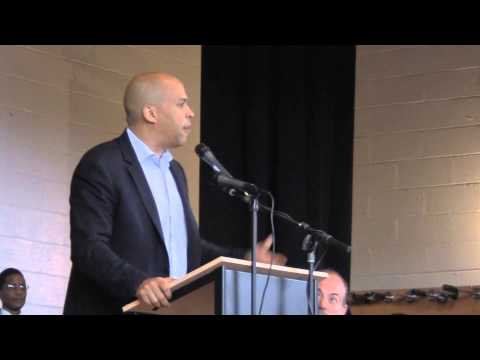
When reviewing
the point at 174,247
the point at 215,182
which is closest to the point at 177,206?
the point at 174,247

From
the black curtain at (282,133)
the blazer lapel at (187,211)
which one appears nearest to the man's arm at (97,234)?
the blazer lapel at (187,211)

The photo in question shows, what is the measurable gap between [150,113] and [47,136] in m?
2.01

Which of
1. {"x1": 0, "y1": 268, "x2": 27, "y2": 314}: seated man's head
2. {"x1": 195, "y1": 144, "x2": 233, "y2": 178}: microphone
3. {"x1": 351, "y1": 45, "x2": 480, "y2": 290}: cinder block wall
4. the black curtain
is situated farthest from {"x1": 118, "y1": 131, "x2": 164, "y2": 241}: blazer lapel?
{"x1": 351, "y1": 45, "x2": 480, "y2": 290}: cinder block wall

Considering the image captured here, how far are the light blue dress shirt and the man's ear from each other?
0.08 m

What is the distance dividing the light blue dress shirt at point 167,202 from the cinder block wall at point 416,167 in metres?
2.70

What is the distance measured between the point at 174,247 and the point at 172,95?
55 cm

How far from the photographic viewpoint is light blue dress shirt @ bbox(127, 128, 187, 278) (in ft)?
12.8

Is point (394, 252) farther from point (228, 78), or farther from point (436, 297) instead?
point (228, 78)

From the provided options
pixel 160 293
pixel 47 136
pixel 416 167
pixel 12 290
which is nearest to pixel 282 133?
pixel 416 167

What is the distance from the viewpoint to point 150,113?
402 cm

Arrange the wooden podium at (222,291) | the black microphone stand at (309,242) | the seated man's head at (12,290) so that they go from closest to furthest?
the wooden podium at (222,291) → the black microphone stand at (309,242) → the seated man's head at (12,290)

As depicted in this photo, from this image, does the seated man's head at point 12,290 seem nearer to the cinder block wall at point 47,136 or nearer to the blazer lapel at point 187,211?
the cinder block wall at point 47,136

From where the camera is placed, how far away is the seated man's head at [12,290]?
5.55 meters

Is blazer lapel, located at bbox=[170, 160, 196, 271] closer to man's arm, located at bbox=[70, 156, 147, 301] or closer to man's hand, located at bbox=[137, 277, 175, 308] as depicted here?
man's arm, located at bbox=[70, 156, 147, 301]
